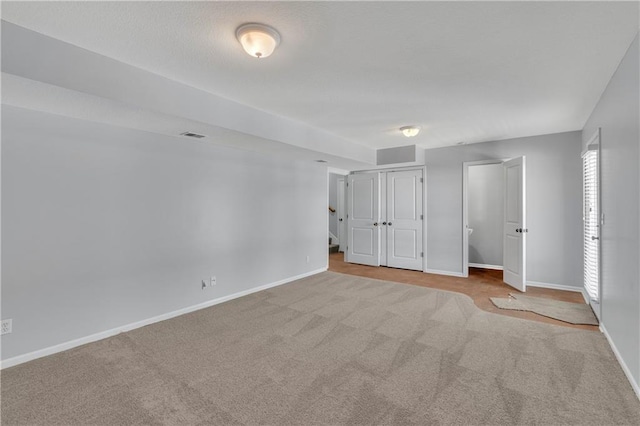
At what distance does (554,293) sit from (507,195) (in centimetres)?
165

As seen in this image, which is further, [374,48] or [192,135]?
[192,135]

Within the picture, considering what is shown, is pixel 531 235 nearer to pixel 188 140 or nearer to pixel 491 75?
pixel 491 75

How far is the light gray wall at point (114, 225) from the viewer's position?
256cm

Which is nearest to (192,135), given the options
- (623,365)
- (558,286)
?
(623,365)

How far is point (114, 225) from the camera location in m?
3.11

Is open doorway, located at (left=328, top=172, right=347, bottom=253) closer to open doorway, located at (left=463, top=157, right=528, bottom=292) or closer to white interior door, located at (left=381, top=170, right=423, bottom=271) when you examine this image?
white interior door, located at (left=381, top=170, right=423, bottom=271)

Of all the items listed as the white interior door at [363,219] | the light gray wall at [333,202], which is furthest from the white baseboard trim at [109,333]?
the light gray wall at [333,202]

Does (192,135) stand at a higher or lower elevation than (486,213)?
higher

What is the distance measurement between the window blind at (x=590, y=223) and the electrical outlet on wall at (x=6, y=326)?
606cm

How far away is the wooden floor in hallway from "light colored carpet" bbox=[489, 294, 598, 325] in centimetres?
11

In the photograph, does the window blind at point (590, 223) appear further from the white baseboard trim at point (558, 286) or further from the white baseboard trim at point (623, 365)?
the white baseboard trim at point (623, 365)

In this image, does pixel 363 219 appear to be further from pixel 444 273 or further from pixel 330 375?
pixel 330 375

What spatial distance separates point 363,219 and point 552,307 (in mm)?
3781

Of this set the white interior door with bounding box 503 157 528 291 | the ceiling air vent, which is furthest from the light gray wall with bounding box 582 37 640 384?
the ceiling air vent
